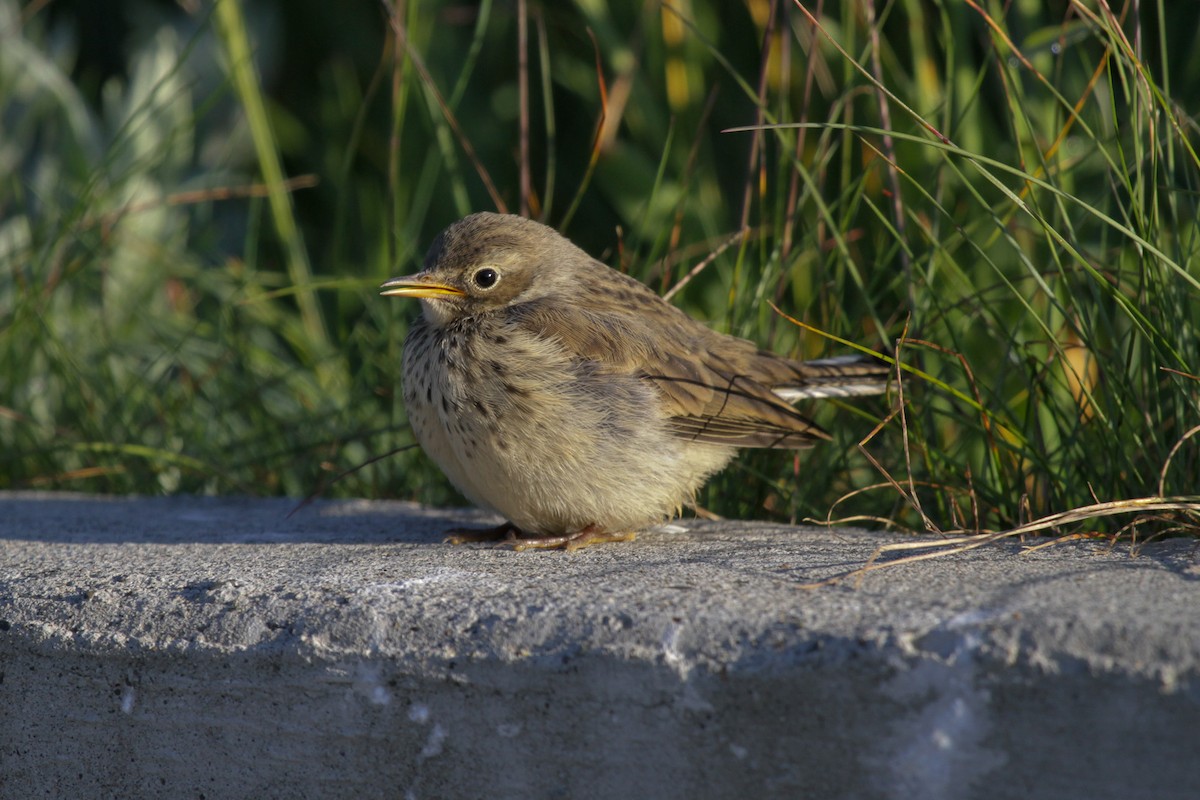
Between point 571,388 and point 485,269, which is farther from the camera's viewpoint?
point 485,269

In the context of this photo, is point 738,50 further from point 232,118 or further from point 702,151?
point 232,118

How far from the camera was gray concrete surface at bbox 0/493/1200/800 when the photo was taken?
2303mm

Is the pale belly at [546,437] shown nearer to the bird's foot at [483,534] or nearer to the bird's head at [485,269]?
the bird's foot at [483,534]

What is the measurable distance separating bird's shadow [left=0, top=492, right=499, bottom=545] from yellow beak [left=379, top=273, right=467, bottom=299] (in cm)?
73

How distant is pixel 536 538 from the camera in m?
3.93

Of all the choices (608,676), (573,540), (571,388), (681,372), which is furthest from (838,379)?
(608,676)

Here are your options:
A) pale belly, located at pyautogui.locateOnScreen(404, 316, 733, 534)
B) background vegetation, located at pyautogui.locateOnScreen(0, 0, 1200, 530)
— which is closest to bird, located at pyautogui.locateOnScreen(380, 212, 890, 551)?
pale belly, located at pyautogui.locateOnScreen(404, 316, 733, 534)

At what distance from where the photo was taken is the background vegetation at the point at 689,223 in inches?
141

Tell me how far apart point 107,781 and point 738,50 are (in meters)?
5.34

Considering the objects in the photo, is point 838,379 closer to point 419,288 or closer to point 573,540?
point 573,540

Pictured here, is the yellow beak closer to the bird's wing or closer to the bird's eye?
the bird's eye

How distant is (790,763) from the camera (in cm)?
244

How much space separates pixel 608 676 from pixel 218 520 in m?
2.19

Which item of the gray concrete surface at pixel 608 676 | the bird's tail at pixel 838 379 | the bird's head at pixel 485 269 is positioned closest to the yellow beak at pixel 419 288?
the bird's head at pixel 485 269
